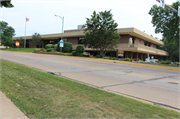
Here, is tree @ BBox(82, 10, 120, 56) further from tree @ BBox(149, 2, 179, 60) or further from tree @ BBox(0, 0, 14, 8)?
tree @ BBox(0, 0, 14, 8)

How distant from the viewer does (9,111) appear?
353 cm

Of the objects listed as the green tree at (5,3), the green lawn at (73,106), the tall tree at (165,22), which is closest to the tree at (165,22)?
the tall tree at (165,22)

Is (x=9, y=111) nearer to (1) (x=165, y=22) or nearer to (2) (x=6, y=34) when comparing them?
(1) (x=165, y=22)

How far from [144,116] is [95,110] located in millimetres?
1166

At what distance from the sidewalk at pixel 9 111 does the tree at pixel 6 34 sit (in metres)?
61.7

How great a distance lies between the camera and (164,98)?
5.28 meters

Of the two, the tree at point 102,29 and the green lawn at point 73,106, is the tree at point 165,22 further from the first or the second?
the green lawn at point 73,106

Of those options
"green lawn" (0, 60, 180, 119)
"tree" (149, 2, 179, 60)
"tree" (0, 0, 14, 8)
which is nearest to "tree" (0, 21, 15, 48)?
"tree" (0, 0, 14, 8)

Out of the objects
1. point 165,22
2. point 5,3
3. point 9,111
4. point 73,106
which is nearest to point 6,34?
point 5,3

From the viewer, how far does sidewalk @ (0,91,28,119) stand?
329 centimetres

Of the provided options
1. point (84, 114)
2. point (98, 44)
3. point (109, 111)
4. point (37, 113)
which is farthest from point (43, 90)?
point (98, 44)

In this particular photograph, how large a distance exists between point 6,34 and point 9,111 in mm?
72347

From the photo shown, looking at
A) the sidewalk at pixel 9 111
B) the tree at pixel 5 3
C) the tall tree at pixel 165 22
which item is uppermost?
the tall tree at pixel 165 22

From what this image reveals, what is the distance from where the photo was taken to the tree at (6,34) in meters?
59.1
